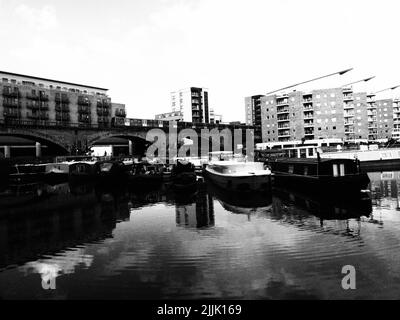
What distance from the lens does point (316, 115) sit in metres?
115

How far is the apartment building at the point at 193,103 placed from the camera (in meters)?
157

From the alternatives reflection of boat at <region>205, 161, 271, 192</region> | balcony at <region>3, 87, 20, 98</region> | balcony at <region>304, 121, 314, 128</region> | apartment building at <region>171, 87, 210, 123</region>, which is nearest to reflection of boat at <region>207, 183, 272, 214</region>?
reflection of boat at <region>205, 161, 271, 192</region>

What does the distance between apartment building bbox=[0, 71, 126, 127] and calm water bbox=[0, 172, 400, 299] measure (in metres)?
70.5

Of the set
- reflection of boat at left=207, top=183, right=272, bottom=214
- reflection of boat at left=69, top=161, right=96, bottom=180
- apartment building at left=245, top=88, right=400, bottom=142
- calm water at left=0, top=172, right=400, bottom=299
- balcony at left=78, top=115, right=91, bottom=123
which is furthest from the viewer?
apartment building at left=245, top=88, right=400, bottom=142

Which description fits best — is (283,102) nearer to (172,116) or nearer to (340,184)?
(172,116)

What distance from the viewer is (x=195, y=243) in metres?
15.8

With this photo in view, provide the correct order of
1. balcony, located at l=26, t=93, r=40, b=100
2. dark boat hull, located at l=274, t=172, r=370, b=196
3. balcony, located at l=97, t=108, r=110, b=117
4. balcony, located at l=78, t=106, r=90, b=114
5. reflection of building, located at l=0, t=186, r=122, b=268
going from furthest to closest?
balcony, located at l=97, t=108, r=110, b=117
balcony, located at l=78, t=106, r=90, b=114
balcony, located at l=26, t=93, r=40, b=100
dark boat hull, located at l=274, t=172, r=370, b=196
reflection of building, located at l=0, t=186, r=122, b=268

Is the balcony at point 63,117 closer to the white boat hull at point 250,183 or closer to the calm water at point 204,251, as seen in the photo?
the calm water at point 204,251

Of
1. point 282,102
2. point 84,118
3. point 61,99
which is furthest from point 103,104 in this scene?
point 282,102

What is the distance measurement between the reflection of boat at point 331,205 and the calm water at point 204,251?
12 cm

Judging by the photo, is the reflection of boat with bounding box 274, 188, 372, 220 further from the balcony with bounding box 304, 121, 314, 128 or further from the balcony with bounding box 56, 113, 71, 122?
the balcony with bounding box 304, 121, 314, 128

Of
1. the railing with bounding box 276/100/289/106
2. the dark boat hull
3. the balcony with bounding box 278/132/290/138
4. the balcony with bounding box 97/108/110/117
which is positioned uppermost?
the railing with bounding box 276/100/289/106

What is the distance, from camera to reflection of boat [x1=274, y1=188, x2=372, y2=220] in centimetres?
2167
